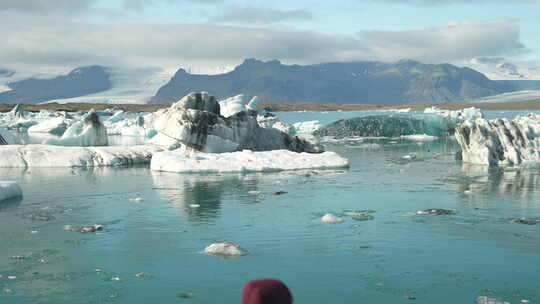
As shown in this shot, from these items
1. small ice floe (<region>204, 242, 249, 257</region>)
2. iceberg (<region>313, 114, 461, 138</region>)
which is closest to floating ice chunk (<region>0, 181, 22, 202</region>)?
small ice floe (<region>204, 242, 249, 257</region>)

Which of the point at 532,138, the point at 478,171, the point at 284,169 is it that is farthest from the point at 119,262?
the point at 532,138

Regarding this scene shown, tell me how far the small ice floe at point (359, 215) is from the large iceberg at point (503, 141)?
15.0 metres

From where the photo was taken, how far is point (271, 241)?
13.7 meters

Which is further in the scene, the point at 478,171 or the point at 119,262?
the point at 478,171

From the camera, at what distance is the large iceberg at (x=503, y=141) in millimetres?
30156

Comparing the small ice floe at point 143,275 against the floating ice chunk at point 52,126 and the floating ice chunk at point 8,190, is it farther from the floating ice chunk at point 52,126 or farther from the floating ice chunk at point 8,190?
the floating ice chunk at point 52,126

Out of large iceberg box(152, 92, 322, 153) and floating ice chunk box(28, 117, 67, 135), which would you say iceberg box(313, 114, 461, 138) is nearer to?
large iceberg box(152, 92, 322, 153)

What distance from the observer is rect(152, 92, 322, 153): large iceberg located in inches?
1180

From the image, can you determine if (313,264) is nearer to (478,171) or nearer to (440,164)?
(478,171)

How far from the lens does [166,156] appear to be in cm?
2805

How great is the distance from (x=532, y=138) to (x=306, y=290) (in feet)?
78.0

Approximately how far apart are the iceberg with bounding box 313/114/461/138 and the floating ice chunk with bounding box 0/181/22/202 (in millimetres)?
41072

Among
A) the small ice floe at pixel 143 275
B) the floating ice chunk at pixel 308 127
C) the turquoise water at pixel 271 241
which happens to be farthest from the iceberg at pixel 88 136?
the floating ice chunk at pixel 308 127

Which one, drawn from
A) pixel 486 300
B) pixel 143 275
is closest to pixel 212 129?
pixel 143 275
